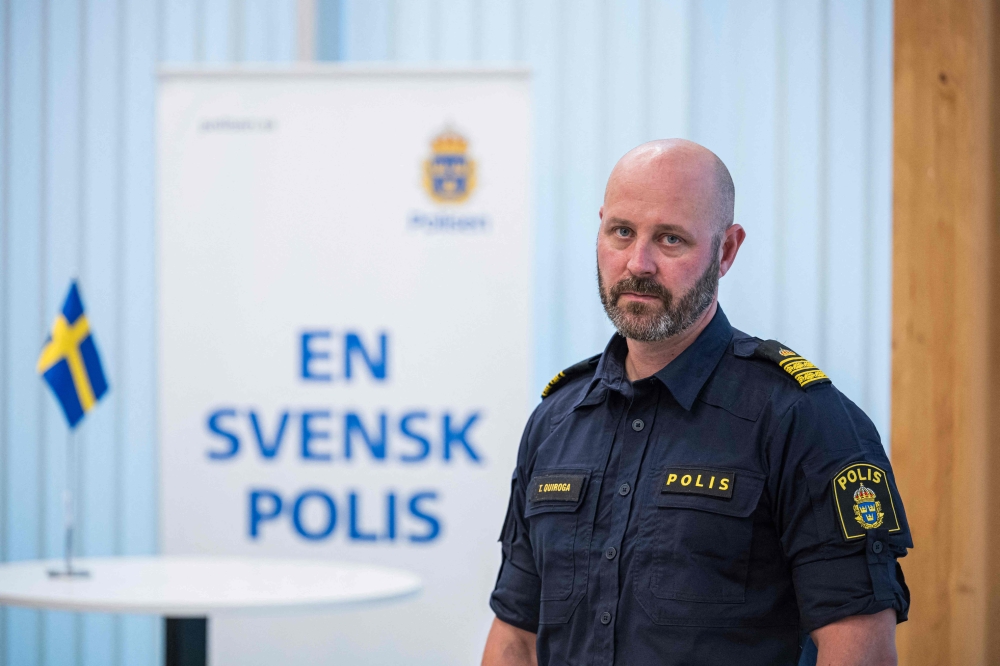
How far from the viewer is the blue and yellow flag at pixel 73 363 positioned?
251cm

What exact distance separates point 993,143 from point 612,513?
6.12 ft

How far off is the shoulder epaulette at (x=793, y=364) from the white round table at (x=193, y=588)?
99 centimetres

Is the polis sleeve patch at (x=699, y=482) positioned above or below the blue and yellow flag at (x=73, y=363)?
below

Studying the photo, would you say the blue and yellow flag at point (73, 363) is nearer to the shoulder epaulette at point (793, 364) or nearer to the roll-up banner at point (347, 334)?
the roll-up banner at point (347, 334)

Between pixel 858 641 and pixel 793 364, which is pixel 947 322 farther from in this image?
pixel 858 641

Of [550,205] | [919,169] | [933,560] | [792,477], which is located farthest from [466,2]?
[792,477]

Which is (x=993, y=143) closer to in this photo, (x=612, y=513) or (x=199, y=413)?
(x=612, y=513)

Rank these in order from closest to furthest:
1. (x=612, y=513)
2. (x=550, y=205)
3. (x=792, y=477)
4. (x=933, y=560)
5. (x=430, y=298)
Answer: (x=792, y=477) → (x=612, y=513) → (x=933, y=560) → (x=430, y=298) → (x=550, y=205)

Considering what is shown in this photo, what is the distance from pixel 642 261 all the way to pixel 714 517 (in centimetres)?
32

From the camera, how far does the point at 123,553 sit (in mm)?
3295

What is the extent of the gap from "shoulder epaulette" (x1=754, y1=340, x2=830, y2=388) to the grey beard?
100 mm

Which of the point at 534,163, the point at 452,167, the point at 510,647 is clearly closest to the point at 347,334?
the point at 452,167

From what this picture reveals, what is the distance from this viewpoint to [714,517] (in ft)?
3.86

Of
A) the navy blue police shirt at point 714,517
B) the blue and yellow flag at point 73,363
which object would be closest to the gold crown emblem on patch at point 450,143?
the blue and yellow flag at point 73,363
